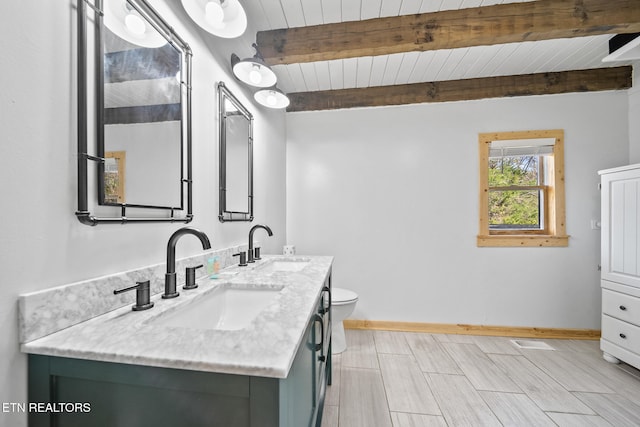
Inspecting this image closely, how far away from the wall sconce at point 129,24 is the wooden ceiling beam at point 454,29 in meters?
1.12

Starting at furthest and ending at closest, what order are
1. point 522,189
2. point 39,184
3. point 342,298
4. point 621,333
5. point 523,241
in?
point 522,189 → point 523,241 → point 342,298 → point 621,333 → point 39,184

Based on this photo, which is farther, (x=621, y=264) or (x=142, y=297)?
(x=621, y=264)

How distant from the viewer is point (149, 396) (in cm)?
54

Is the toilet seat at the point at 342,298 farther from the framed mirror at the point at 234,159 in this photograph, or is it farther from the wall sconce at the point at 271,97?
the wall sconce at the point at 271,97

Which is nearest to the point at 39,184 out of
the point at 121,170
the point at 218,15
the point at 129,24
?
the point at 121,170

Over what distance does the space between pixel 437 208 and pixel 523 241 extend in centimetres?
86

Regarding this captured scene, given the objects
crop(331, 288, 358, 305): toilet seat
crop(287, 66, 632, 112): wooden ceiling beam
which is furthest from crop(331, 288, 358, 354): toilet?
crop(287, 66, 632, 112): wooden ceiling beam

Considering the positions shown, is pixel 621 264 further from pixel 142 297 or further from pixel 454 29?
pixel 142 297

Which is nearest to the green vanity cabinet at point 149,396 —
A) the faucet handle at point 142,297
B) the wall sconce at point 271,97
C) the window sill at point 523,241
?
the faucet handle at point 142,297

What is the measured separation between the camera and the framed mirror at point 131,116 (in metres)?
0.76

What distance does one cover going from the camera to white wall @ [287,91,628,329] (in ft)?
8.25

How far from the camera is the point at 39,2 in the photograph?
64 centimetres

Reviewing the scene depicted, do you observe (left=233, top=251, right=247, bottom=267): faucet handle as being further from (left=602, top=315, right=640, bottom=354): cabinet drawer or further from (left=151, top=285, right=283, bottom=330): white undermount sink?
(left=602, top=315, right=640, bottom=354): cabinet drawer

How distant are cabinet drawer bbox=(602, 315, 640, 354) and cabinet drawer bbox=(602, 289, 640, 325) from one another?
4 centimetres
